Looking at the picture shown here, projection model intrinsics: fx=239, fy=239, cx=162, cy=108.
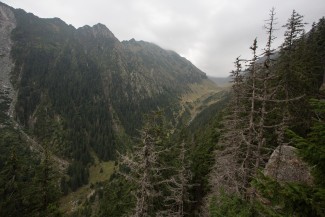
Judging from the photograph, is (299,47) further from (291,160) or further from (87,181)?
(87,181)

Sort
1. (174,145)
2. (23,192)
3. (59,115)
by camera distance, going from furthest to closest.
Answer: (59,115) → (174,145) → (23,192)

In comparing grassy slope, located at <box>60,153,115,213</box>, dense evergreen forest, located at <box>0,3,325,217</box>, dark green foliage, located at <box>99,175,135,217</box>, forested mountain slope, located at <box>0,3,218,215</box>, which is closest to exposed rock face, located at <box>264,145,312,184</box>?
dense evergreen forest, located at <box>0,3,325,217</box>

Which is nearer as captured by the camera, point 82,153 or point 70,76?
point 82,153

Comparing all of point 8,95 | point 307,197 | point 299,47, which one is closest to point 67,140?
point 8,95

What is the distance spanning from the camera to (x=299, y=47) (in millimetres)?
39031

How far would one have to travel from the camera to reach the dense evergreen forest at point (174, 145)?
12688mm

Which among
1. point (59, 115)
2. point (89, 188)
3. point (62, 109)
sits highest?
point (62, 109)

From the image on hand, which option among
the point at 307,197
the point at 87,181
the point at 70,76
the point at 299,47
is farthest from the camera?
the point at 70,76

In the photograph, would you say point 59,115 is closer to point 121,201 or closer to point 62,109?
point 62,109

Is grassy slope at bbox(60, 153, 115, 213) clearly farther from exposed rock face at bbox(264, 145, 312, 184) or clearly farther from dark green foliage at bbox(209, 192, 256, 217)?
dark green foliage at bbox(209, 192, 256, 217)

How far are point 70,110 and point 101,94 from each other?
38.2m

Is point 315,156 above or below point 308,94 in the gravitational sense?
below

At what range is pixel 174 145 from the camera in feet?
127

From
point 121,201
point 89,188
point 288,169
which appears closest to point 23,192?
point 121,201
